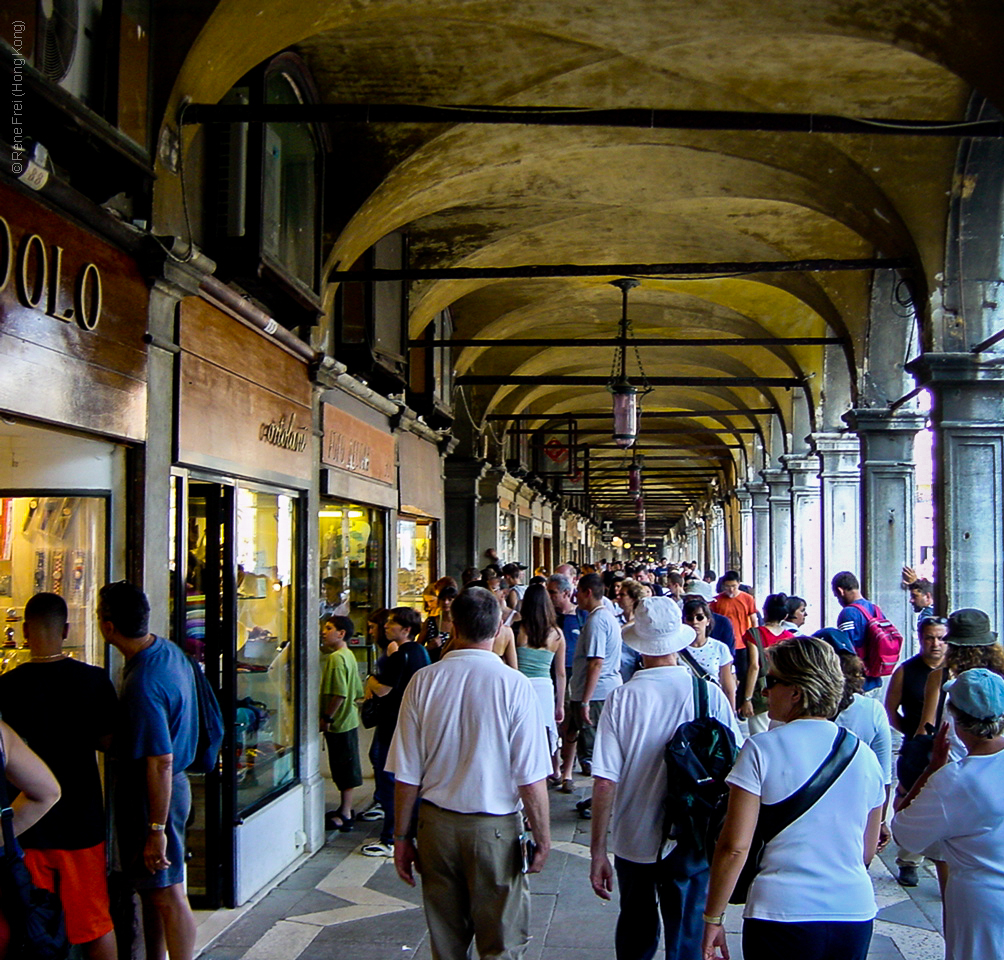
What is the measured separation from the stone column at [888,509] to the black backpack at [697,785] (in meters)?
7.26

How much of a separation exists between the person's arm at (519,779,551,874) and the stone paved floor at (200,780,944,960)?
1389 mm

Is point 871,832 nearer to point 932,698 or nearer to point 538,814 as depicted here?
point 538,814

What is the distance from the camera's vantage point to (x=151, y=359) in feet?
15.6

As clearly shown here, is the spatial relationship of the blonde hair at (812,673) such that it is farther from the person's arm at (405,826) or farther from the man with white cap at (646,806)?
the person's arm at (405,826)

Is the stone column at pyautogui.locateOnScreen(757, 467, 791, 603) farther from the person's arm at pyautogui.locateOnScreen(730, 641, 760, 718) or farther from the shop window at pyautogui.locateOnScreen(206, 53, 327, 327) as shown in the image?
the shop window at pyautogui.locateOnScreen(206, 53, 327, 327)

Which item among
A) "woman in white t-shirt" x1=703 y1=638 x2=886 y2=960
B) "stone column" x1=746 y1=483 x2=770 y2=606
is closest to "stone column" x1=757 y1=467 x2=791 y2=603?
"stone column" x1=746 y1=483 x2=770 y2=606

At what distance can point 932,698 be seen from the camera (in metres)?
5.37

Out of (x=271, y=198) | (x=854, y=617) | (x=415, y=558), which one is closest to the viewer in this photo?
(x=271, y=198)

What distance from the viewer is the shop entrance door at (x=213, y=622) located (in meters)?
5.68

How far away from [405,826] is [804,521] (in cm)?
1492

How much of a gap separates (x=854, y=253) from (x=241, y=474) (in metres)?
7.56

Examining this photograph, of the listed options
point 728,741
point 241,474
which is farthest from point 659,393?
point 728,741

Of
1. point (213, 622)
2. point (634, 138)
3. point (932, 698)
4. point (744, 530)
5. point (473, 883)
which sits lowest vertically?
point (473, 883)

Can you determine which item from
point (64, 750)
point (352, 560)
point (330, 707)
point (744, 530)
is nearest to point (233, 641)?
point (330, 707)
